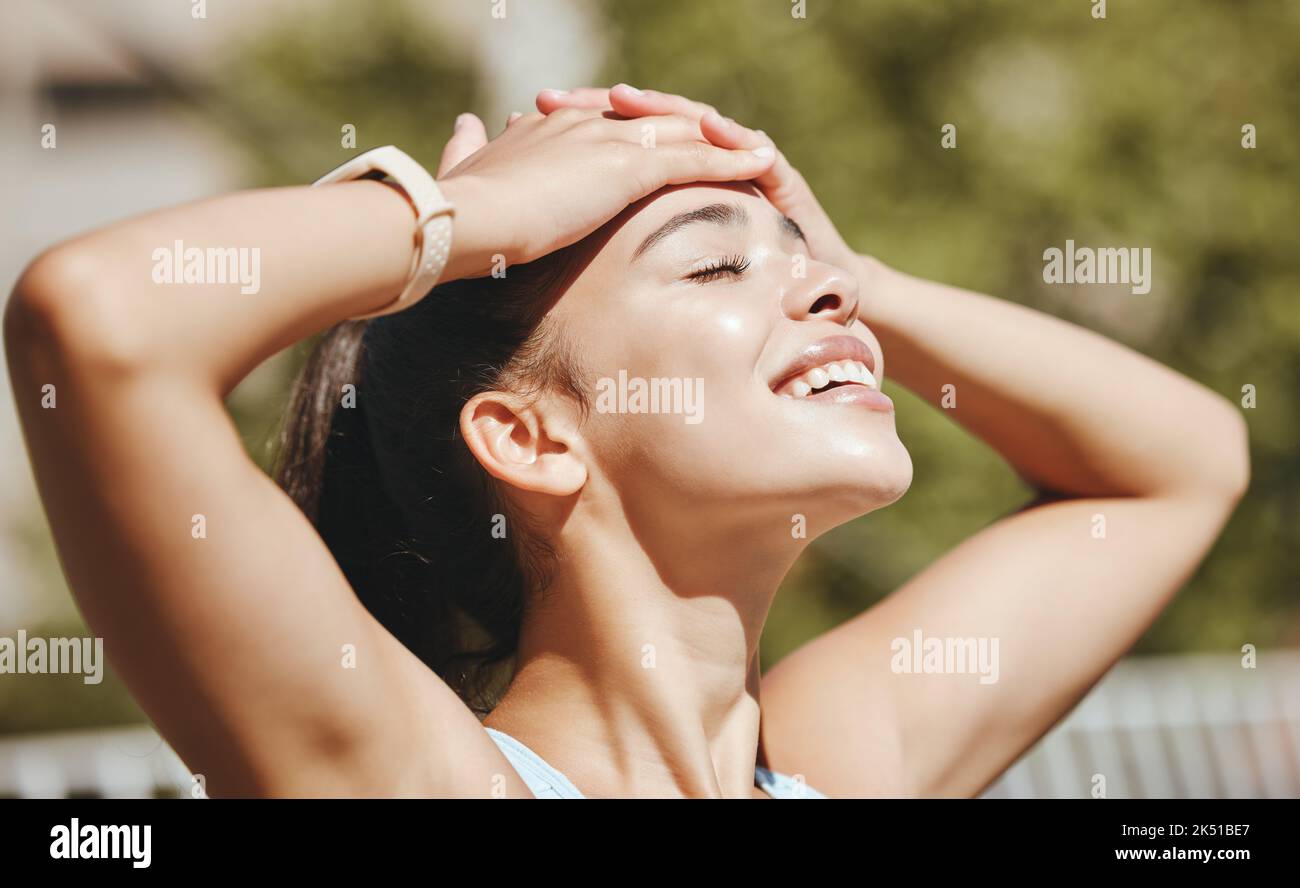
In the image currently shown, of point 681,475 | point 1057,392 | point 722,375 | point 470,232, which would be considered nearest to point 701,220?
point 722,375

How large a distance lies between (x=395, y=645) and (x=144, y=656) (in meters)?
0.35

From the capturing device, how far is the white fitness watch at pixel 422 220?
167 cm

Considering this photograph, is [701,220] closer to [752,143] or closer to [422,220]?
[752,143]

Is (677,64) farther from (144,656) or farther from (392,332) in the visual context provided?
(144,656)

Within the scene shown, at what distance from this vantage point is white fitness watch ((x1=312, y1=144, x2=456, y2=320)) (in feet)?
5.46

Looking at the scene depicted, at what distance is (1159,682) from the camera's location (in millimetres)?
6414

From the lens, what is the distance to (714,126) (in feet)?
7.38

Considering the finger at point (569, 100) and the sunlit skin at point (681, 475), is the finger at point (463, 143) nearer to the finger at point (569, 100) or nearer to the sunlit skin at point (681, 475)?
the finger at point (569, 100)

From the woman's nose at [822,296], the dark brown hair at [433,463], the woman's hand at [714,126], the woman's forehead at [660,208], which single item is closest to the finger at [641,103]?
the woman's hand at [714,126]

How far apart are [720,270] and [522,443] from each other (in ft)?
1.45

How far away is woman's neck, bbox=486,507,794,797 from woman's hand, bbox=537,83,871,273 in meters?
0.67

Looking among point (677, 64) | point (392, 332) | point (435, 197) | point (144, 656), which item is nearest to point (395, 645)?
point (144, 656)

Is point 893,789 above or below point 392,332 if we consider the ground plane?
below

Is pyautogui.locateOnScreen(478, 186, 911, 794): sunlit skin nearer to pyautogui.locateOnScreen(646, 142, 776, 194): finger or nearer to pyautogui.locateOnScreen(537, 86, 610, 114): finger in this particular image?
pyautogui.locateOnScreen(646, 142, 776, 194): finger
